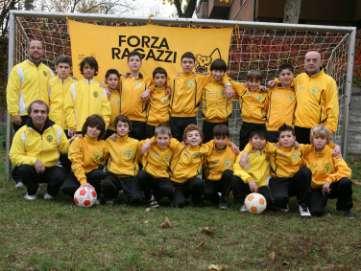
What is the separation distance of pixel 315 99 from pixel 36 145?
323cm

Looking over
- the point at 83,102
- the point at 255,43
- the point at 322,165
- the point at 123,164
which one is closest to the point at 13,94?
the point at 83,102

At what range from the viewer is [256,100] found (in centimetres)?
640

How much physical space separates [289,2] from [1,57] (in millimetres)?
7913

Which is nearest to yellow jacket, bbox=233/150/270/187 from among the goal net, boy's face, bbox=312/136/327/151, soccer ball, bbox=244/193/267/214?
soccer ball, bbox=244/193/267/214

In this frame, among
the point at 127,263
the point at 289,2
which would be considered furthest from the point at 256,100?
the point at 289,2

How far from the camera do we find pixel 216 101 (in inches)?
253

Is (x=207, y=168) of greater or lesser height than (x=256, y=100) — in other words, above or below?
below

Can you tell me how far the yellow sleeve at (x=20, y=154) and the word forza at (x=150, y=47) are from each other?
2.05 metres

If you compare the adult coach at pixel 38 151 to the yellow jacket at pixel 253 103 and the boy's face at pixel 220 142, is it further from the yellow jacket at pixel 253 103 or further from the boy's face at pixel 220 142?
the yellow jacket at pixel 253 103

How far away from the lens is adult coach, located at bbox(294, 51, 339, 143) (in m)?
6.07

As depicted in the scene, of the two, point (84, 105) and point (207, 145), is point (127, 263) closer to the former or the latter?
point (207, 145)

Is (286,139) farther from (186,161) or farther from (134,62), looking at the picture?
(134,62)

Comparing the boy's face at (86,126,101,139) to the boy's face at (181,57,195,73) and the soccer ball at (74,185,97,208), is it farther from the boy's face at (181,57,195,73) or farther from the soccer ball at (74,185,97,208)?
the boy's face at (181,57,195,73)

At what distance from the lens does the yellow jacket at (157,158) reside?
19.2 feet
